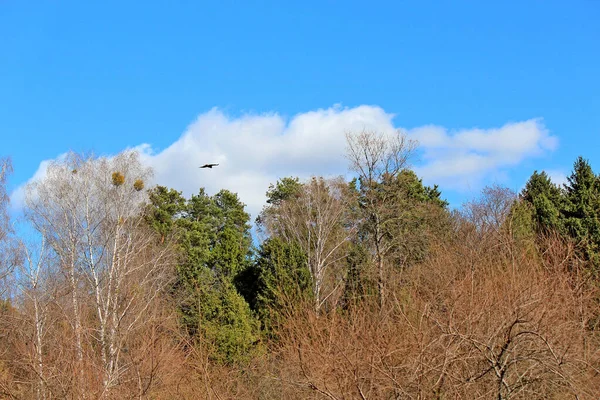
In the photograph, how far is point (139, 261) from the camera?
91.5 feet

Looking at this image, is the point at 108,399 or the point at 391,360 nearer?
the point at 391,360

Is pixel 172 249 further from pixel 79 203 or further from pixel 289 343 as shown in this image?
pixel 289 343

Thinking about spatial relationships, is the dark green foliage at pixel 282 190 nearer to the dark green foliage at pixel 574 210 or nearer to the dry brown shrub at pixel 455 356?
the dark green foliage at pixel 574 210

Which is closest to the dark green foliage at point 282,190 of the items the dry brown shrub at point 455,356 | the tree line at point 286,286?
the tree line at point 286,286

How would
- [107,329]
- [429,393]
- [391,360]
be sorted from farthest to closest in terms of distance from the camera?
[107,329]
[391,360]
[429,393]

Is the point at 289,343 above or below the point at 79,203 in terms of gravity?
below

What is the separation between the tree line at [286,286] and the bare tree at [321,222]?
0.40 feet

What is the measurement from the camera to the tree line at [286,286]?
8.74 meters

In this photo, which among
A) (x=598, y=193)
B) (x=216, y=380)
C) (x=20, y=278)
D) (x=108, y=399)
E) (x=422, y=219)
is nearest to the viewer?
(x=108, y=399)

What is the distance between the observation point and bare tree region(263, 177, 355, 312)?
32.2 meters

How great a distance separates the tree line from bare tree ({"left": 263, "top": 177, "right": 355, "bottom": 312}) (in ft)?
0.40

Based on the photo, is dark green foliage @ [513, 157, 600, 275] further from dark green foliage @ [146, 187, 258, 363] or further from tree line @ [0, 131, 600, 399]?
dark green foliage @ [146, 187, 258, 363]

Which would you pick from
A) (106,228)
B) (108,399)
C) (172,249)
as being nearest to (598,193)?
(172,249)

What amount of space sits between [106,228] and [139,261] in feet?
7.04
